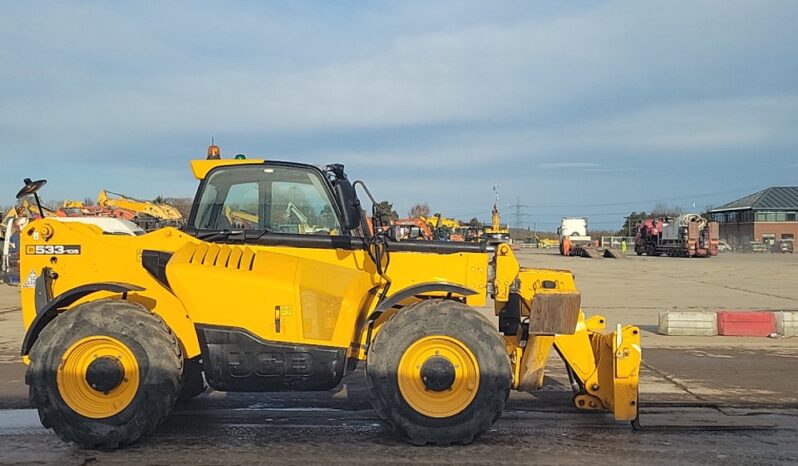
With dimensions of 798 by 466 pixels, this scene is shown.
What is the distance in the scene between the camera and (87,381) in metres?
4.87

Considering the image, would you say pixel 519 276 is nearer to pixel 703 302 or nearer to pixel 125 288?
pixel 125 288

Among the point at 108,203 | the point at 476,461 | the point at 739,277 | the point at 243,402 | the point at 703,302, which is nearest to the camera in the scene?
the point at 476,461

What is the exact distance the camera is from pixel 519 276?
18.0 feet

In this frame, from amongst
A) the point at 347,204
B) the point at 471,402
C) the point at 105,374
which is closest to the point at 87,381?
the point at 105,374

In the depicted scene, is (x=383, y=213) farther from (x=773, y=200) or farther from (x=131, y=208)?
(x=773, y=200)

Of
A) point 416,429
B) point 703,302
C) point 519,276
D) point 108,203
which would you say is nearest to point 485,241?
point 519,276

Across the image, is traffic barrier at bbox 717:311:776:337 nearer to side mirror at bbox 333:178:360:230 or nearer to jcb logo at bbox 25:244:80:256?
side mirror at bbox 333:178:360:230

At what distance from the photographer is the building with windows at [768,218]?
7556cm

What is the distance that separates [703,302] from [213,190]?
1612cm

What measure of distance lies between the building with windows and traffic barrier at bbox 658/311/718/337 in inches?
2746

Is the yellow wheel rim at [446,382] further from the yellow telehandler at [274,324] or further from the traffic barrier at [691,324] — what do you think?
the traffic barrier at [691,324]

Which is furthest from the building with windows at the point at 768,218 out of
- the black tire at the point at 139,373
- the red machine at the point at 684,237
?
the black tire at the point at 139,373

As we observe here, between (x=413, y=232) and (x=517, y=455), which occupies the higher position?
(x=413, y=232)

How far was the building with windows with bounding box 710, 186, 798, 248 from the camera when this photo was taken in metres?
75.6
